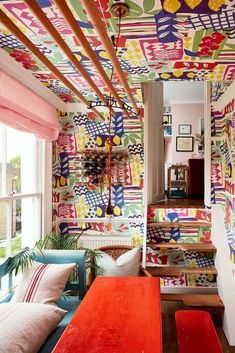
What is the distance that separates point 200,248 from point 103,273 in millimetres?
1117

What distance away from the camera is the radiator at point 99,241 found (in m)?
3.68

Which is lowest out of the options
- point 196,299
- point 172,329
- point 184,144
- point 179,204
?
point 172,329

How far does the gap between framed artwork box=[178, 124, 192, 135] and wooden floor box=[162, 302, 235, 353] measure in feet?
13.1

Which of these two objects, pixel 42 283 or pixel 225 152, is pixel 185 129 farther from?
pixel 42 283

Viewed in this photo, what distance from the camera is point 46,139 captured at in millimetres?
3111

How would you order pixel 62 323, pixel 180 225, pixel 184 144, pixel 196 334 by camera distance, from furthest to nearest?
pixel 184 144 < pixel 180 225 < pixel 62 323 < pixel 196 334

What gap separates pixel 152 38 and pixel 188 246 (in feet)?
7.49

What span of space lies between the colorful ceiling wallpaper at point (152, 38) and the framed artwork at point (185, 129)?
11.9 feet

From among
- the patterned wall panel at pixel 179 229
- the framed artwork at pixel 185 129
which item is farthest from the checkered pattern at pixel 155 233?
the framed artwork at pixel 185 129

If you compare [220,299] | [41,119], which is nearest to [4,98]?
[41,119]

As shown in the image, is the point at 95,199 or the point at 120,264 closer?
the point at 120,264

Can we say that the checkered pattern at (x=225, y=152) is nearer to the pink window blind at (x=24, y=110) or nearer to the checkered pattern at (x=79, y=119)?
the checkered pattern at (x=79, y=119)

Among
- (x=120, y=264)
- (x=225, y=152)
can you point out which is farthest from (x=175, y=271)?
(x=225, y=152)

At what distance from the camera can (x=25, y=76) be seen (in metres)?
2.57
